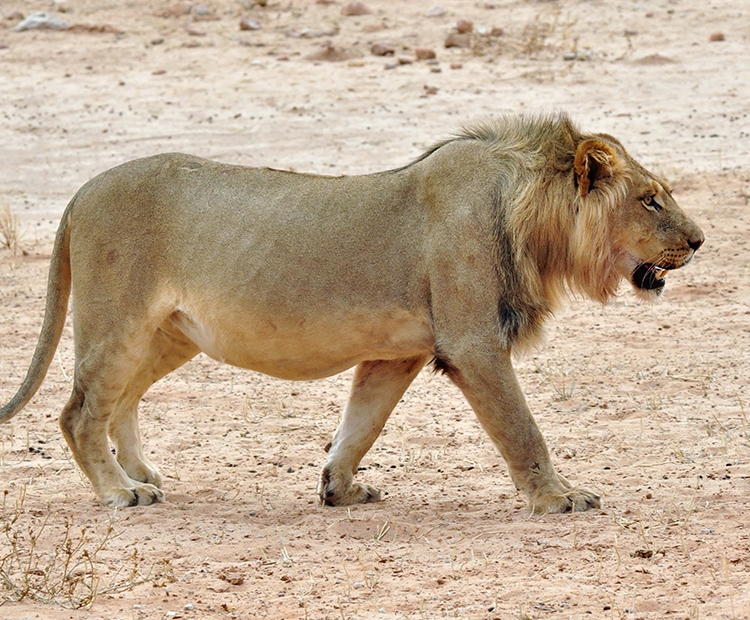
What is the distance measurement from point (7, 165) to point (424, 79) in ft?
14.2

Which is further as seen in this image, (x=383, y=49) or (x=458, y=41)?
(x=458, y=41)

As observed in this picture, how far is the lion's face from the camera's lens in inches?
197

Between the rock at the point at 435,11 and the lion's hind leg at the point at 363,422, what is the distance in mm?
11185

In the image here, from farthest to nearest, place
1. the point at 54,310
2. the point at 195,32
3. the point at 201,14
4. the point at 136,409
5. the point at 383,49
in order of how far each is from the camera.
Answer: the point at 201,14
the point at 195,32
the point at 383,49
the point at 136,409
the point at 54,310

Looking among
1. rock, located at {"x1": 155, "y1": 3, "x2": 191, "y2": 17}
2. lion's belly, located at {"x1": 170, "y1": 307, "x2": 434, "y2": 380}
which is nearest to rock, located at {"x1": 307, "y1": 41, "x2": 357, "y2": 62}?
rock, located at {"x1": 155, "y1": 3, "x2": 191, "y2": 17}

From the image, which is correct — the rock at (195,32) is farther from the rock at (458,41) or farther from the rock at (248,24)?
the rock at (458,41)

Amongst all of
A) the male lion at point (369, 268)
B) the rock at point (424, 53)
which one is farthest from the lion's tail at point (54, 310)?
the rock at point (424, 53)

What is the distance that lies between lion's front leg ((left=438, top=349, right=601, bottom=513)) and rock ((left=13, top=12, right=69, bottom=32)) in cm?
1225

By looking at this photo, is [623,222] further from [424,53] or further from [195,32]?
[195,32]

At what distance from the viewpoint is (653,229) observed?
5020mm

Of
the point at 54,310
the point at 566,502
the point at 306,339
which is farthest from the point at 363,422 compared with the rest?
the point at 54,310

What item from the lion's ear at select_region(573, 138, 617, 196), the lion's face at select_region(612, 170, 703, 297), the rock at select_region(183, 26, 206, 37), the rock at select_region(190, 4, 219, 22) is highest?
the lion's ear at select_region(573, 138, 617, 196)

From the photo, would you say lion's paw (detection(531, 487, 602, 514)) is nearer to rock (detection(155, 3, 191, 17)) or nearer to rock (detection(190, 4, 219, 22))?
rock (detection(190, 4, 219, 22))

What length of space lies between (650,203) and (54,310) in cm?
252
